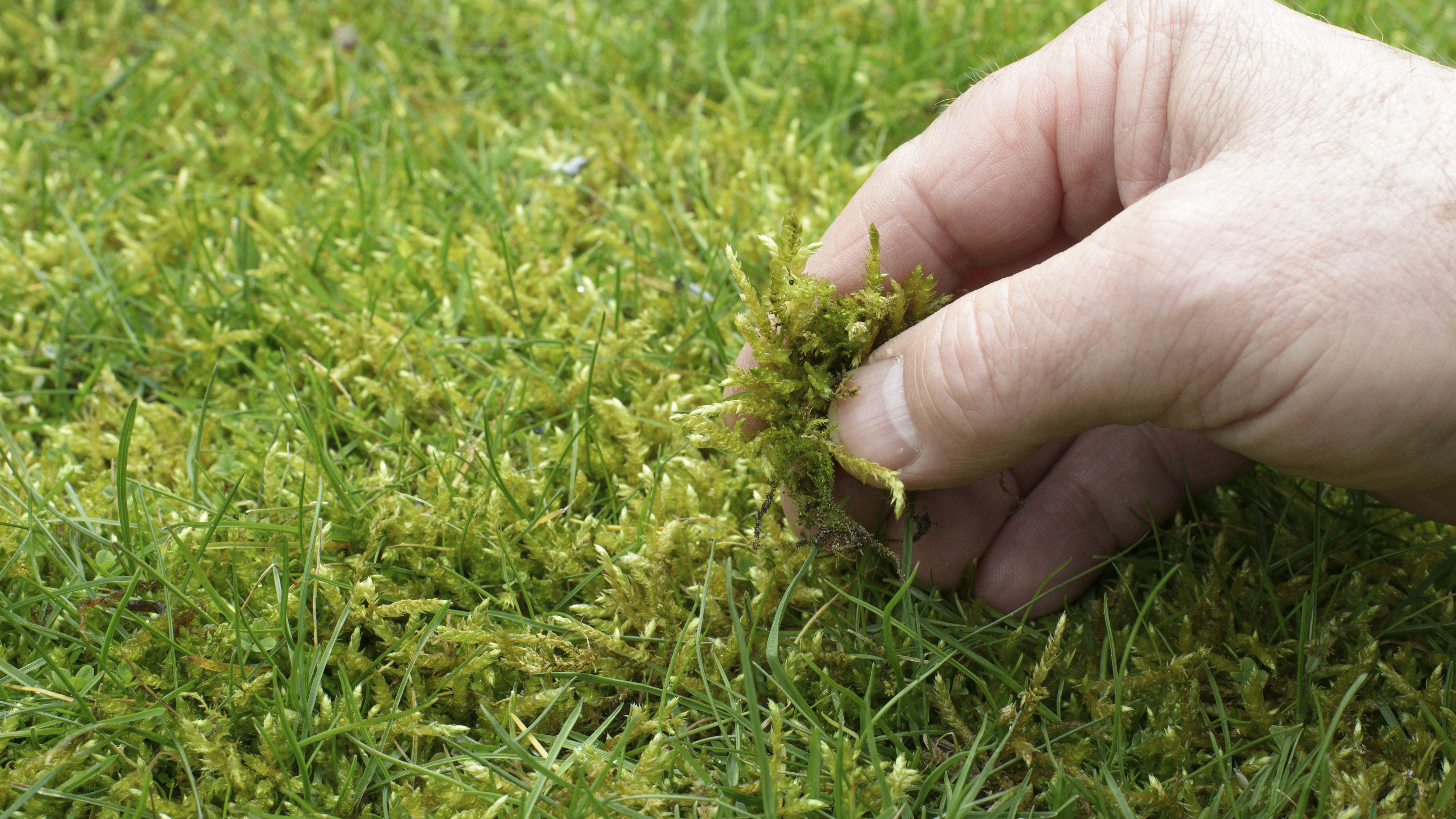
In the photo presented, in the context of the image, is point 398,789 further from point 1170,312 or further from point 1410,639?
point 1410,639

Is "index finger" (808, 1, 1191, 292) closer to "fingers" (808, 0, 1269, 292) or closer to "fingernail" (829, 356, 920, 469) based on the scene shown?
"fingers" (808, 0, 1269, 292)

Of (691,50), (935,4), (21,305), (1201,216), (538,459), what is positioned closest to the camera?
(1201,216)

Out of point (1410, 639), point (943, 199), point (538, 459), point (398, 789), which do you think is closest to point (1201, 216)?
point (943, 199)

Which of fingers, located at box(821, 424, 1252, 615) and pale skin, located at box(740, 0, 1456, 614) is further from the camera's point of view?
fingers, located at box(821, 424, 1252, 615)

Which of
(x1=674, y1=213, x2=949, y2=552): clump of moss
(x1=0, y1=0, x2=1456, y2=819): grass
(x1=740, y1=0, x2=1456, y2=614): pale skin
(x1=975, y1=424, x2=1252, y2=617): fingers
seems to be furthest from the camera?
(x1=975, y1=424, x2=1252, y2=617): fingers

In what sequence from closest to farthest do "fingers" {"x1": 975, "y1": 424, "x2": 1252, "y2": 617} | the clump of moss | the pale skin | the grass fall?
1. the pale skin
2. the grass
3. the clump of moss
4. "fingers" {"x1": 975, "y1": 424, "x2": 1252, "y2": 617}

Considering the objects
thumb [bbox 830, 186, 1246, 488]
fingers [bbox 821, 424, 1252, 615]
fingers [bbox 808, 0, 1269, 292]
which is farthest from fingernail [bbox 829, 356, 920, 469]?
fingers [bbox 808, 0, 1269, 292]

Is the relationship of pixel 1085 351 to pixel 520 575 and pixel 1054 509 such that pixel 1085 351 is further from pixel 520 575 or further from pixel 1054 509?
pixel 520 575
